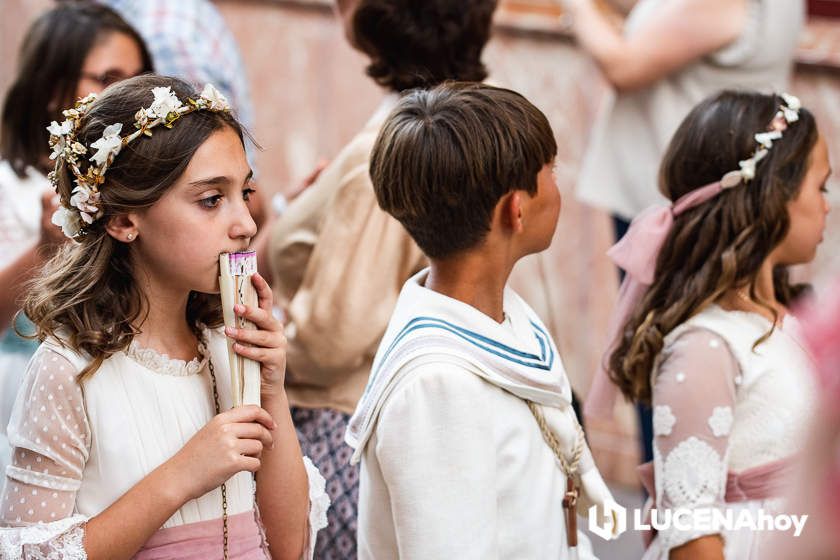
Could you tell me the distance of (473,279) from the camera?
226cm

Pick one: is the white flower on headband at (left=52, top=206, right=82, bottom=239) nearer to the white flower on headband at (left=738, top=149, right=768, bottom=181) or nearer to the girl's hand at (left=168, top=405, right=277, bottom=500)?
the girl's hand at (left=168, top=405, right=277, bottom=500)

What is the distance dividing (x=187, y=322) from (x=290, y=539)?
1.49 feet

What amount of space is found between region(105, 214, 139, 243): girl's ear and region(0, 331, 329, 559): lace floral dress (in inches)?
7.7

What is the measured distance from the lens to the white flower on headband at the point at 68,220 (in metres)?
2.09

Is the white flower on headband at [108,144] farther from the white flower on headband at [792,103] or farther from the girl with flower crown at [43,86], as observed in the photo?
the white flower on headband at [792,103]

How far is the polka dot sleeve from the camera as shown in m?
1.94

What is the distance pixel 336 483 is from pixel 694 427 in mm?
839

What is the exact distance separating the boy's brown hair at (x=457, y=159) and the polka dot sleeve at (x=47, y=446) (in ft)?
2.27

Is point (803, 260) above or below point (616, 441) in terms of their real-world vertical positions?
above

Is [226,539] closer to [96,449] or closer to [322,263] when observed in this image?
[96,449]

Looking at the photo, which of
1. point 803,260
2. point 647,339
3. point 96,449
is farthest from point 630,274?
point 96,449

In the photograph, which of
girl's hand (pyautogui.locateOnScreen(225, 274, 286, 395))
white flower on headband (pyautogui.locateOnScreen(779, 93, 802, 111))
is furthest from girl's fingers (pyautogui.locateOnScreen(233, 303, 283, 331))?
white flower on headband (pyautogui.locateOnScreen(779, 93, 802, 111))

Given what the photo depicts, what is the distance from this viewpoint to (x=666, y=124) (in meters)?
3.71

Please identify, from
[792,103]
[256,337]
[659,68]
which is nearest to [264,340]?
[256,337]
